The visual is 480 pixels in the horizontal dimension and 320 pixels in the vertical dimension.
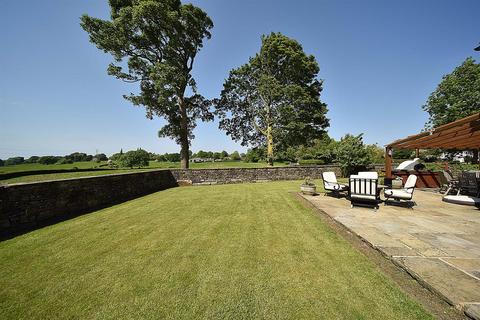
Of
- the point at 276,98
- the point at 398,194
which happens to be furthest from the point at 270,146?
the point at 398,194

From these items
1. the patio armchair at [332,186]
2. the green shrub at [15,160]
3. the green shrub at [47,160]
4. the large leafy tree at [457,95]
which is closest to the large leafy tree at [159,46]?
the patio armchair at [332,186]

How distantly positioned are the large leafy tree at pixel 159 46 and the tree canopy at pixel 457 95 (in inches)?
1291

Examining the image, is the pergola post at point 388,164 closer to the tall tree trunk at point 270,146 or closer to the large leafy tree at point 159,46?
the tall tree trunk at point 270,146

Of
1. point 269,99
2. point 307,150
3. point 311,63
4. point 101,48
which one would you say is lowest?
point 307,150

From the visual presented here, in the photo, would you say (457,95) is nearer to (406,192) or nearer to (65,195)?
(406,192)

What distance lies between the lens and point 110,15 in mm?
16016

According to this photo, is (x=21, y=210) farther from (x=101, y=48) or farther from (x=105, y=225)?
(x=101, y=48)

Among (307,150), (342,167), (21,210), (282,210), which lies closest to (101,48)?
(21,210)

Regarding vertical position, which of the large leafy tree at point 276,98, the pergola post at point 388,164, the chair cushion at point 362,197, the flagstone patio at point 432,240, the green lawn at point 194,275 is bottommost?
the green lawn at point 194,275

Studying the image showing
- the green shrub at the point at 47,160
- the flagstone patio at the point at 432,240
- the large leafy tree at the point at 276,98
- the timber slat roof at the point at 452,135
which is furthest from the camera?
the green shrub at the point at 47,160

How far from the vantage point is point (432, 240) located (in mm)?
4305

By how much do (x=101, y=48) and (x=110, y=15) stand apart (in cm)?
261

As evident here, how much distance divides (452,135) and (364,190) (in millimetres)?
5602

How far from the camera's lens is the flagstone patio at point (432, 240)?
2.78 m
